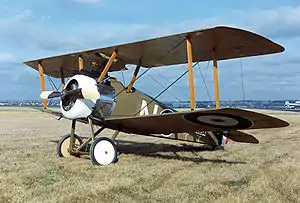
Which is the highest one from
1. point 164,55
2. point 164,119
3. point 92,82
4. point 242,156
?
point 164,55

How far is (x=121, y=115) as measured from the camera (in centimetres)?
952

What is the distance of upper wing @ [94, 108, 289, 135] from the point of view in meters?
7.46

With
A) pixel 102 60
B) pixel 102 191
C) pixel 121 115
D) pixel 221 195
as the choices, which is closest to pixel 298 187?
pixel 221 195

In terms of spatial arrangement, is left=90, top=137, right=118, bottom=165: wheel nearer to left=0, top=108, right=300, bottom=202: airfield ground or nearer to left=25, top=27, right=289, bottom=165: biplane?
left=25, top=27, right=289, bottom=165: biplane

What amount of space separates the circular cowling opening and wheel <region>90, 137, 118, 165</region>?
1.00 meters

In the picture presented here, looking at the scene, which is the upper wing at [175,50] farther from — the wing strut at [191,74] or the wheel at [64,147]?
the wheel at [64,147]

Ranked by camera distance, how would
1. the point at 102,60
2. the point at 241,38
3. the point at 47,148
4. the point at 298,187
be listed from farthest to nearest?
1. the point at 47,148
2. the point at 102,60
3. the point at 241,38
4. the point at 298,187

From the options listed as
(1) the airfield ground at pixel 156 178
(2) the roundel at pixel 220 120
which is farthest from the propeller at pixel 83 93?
(2) the roundel at pixel 220 120

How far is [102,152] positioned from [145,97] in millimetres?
2283

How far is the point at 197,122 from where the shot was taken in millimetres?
8336

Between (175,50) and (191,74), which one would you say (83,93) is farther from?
(175,50)

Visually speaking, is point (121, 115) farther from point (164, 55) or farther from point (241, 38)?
point (241, 38)

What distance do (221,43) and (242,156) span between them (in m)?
3.08

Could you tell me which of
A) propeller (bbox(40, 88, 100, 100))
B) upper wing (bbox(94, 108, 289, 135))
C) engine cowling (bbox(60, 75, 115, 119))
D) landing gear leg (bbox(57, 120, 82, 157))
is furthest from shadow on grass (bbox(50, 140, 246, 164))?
propeller (bbox(40, 88, 100, 100))
